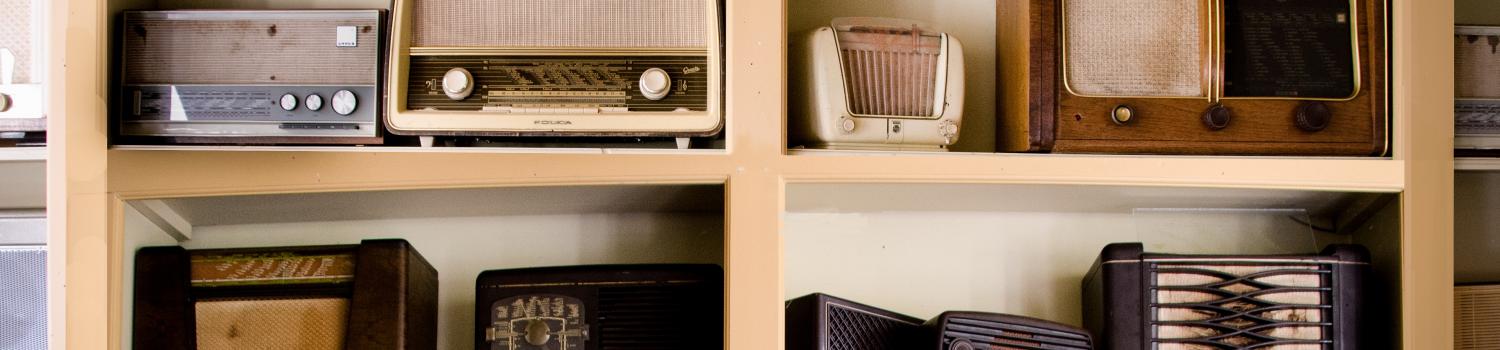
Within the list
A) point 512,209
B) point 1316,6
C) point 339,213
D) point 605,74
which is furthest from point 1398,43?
point 339,213

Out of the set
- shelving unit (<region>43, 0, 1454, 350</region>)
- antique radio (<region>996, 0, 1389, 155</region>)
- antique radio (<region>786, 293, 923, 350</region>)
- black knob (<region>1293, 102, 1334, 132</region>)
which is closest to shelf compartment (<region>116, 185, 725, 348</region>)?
shelving unit (<region>43, 0, 1454, 350</region>)

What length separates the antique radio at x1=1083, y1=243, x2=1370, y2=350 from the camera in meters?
1.84

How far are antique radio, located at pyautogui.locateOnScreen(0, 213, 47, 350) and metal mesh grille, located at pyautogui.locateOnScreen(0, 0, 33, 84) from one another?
21 centimetres

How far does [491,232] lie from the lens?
2111 millimetres

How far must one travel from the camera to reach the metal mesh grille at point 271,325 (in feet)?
5.82

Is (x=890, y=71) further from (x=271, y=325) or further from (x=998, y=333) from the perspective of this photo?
(x=271, y=325)

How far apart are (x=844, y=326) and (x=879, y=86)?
0.38 meters

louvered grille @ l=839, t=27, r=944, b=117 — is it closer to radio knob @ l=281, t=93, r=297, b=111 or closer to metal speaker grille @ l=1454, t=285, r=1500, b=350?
radio knob @ l=281, t=93, r=297, b=111

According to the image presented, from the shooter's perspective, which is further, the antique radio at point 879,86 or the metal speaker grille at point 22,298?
the antique radio at point 879,86

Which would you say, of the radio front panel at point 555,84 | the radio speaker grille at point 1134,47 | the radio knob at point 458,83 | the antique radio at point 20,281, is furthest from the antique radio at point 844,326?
the antique radio at point 20,281

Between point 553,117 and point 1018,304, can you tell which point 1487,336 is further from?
point 553,117

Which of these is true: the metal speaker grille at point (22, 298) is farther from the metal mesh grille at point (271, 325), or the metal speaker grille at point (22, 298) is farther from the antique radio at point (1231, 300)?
the antique radio at point (1231, 300)

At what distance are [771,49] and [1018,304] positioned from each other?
0.74 meters

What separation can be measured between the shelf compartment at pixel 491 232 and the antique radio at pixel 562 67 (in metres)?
0.32
